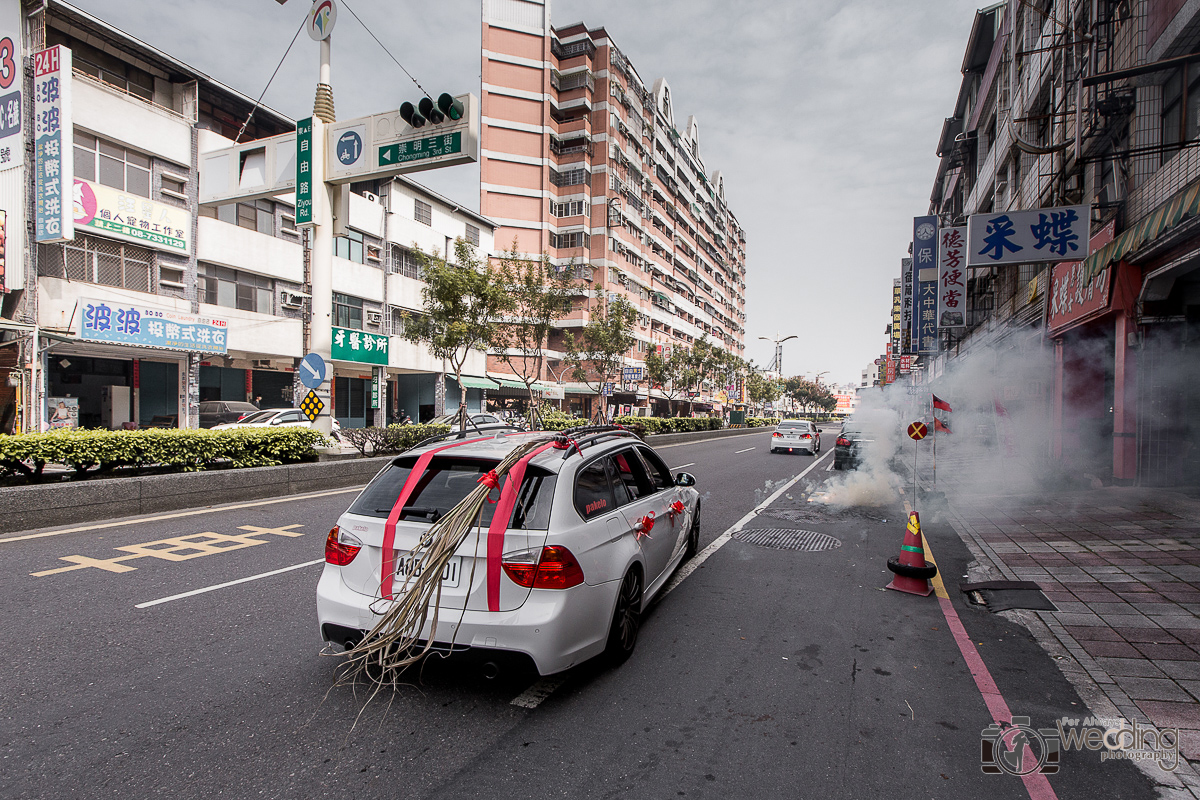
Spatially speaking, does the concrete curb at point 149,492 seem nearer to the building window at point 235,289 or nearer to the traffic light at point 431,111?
the traffic light at point 431,111

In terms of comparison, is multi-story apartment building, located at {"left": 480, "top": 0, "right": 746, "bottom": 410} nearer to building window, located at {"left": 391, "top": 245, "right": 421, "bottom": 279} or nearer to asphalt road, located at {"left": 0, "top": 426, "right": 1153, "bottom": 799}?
building window, located at {"left": 391, "top": 245, "right": 421, "bottom": 279}

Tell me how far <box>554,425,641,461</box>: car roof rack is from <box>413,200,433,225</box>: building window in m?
30.4

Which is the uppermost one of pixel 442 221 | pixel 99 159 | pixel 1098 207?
pixel 442 221

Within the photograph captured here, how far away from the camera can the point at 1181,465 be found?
37.5 ft

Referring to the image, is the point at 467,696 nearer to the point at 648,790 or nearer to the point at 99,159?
the point at 648,790

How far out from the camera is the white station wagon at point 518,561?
3.35m

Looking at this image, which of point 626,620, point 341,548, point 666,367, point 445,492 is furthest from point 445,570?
point 666,367

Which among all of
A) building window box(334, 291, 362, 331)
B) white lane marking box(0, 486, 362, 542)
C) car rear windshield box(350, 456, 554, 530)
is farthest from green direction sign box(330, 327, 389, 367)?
car rear windshield box(350, 456, 554, 530)

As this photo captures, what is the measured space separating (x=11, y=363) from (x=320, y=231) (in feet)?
32.5

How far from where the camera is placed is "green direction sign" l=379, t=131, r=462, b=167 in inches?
530

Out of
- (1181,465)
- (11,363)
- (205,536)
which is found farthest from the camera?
(11,363)

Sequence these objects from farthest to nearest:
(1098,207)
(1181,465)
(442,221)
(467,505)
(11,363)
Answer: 1. (442,221)
2. (11,363)
3. (1098,207)
4. (1181,465)
5. (467,505)

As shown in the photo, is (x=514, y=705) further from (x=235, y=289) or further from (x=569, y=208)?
(x=569, y=208)

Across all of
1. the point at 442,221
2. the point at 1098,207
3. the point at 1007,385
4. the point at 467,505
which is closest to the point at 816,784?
the point at 467,505
